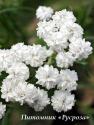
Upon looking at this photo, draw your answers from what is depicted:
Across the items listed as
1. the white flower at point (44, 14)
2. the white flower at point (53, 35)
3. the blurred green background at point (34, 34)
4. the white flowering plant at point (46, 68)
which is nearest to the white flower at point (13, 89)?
the white flowering plant at point (46, 68)

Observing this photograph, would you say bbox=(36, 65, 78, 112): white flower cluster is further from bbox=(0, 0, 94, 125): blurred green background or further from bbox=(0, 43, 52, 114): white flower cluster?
bbox=(0, 0, 94, 125): blurred green background

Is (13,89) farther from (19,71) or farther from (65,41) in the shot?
(65,41)

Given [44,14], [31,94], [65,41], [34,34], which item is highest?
[34,34]

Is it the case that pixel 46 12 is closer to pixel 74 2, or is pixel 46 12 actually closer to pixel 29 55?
pixel 29 55

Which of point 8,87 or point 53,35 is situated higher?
point 53,35

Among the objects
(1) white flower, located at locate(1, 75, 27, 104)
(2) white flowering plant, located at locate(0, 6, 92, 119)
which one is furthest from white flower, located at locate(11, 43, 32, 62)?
(1) white flower, located at locate(1, 75, 27, 104)

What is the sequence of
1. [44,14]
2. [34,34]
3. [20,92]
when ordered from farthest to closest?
[34,34], [44,14], [20,92]

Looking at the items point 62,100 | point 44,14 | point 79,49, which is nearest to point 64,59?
point 79,49

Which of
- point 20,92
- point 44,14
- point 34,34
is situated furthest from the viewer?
→ point 34,34
